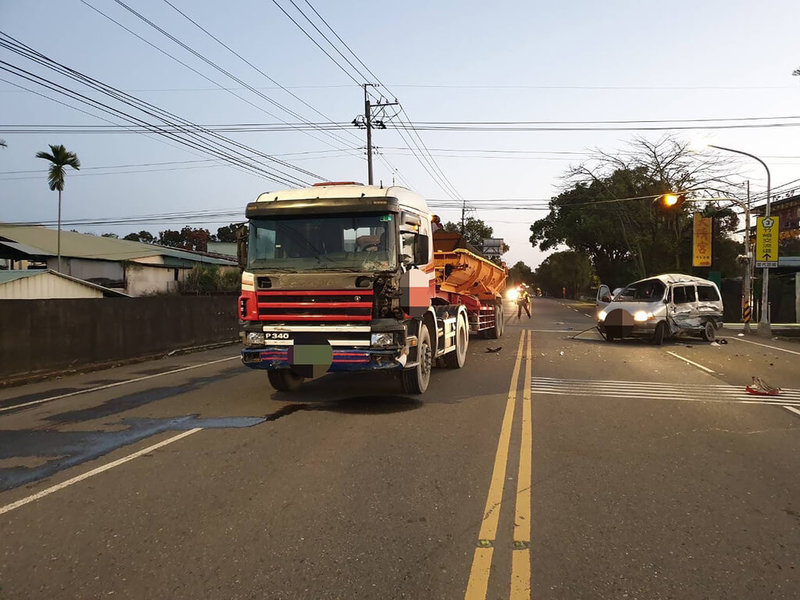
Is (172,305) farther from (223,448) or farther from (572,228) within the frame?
(572,228)

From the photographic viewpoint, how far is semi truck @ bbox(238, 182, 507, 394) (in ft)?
26.1

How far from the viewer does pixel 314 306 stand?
26.4ft

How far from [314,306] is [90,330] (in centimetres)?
866

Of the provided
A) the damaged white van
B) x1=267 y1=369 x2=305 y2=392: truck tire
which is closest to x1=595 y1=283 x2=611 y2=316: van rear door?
the damaged white van

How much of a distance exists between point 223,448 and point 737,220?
5129 cm

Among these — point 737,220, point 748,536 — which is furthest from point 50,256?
point 737,220

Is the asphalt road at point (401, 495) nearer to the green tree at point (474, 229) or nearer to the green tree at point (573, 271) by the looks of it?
the green tree at point (474, 229)

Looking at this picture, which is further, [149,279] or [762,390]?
[149,279]

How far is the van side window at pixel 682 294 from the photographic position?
60.8 ft

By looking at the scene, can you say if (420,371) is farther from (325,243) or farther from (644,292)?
(644,292)

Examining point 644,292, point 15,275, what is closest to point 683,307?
point 644,292

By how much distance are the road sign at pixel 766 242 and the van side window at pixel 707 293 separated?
7.87 meters

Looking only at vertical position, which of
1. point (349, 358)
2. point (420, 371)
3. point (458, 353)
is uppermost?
point (349, 358)

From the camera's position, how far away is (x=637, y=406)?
8602 mm
